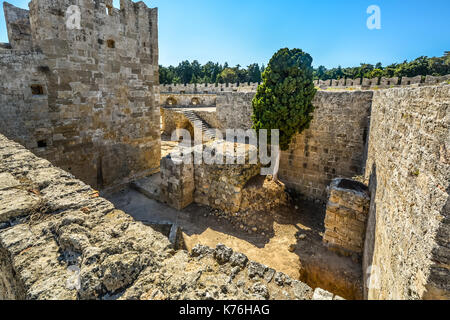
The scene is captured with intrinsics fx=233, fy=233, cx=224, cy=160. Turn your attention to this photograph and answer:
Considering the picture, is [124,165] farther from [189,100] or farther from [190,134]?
[189,100]

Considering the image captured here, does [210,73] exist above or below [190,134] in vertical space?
above

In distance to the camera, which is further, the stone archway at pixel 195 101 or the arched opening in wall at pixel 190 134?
the stone archway at pixel 195 101

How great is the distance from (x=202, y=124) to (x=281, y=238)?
9.81 m

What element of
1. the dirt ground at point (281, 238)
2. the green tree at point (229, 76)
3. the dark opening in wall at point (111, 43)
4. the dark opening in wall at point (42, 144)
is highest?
the green tree at point (229, 76)

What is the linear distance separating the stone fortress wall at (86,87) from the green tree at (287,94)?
4.67m

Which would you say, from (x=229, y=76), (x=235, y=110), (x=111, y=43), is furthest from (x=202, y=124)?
(x=229, y=76)

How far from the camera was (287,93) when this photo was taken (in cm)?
827

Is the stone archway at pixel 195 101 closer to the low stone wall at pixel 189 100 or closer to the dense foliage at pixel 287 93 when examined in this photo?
the low stone wall at pixel 189 100

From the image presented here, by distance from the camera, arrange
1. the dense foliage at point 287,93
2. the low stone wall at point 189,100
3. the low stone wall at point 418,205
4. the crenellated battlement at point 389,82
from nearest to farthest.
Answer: the low stone wall at point 418,205, the dense foliage at point 287,93, the crenellated battlement at point 389,82, the low stone wall at point 189,100

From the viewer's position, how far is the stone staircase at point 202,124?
47.4 ft

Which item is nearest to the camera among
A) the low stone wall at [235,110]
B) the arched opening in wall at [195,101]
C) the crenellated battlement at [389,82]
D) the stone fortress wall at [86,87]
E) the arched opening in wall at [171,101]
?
the stone fortress wall at [86,87]

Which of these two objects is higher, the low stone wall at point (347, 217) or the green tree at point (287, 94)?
the green tree at point (287, 94)

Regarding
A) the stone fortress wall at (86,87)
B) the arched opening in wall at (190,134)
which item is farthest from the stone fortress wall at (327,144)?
the arched opening in wall at (190,134)
